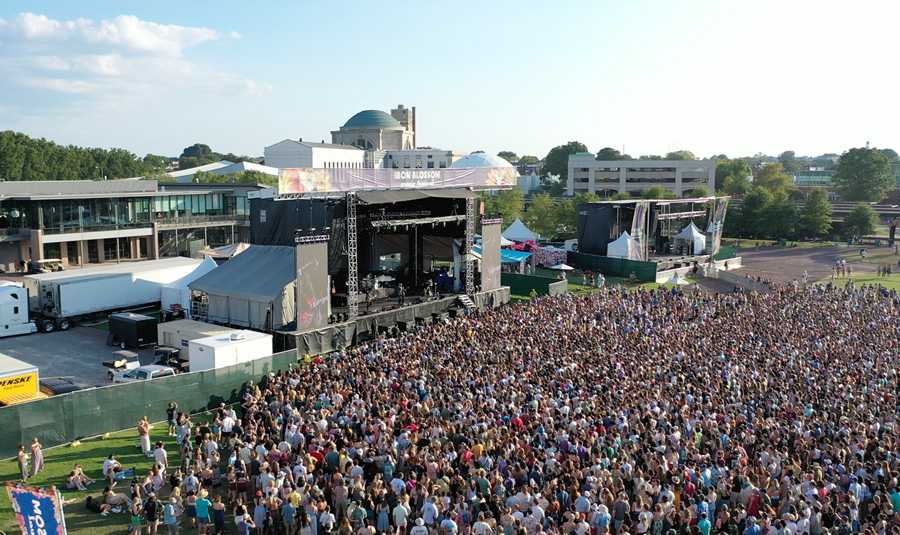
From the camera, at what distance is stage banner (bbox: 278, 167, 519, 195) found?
996 inches

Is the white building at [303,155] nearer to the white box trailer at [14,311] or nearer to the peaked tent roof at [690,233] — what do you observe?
the peaked tent roof at [690,233]

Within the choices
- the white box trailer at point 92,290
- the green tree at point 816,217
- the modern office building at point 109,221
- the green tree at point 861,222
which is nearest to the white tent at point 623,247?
the white box trailer at point 92,290

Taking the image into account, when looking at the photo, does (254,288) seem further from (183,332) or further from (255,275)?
(183,332)

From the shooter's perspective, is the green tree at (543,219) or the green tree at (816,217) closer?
the green tree at (543,219)

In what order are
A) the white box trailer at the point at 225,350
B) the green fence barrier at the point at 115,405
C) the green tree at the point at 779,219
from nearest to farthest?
the green fence barrier at the point at 115,405 → the white box trailer at the point at 225,350 → the green tree at the point at 779,219

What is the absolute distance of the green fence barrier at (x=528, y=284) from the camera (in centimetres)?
3890

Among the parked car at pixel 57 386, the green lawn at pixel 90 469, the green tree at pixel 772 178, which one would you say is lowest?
the green lawn at pixel 90 469

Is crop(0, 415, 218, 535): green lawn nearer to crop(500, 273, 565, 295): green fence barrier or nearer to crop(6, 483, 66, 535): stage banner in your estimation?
crop(6, 483, 66, 535): stage banner

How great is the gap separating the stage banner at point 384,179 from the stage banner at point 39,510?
56.3 feet

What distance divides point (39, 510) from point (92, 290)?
2421 cm

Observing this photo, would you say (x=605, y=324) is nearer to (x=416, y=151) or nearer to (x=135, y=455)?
(x=135, y=455)

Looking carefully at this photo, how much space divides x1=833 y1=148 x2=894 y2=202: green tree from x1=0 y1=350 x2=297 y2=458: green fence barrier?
355 ft

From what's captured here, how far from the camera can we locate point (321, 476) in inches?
509

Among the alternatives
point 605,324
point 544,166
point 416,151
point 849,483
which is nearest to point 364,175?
point 605,324
